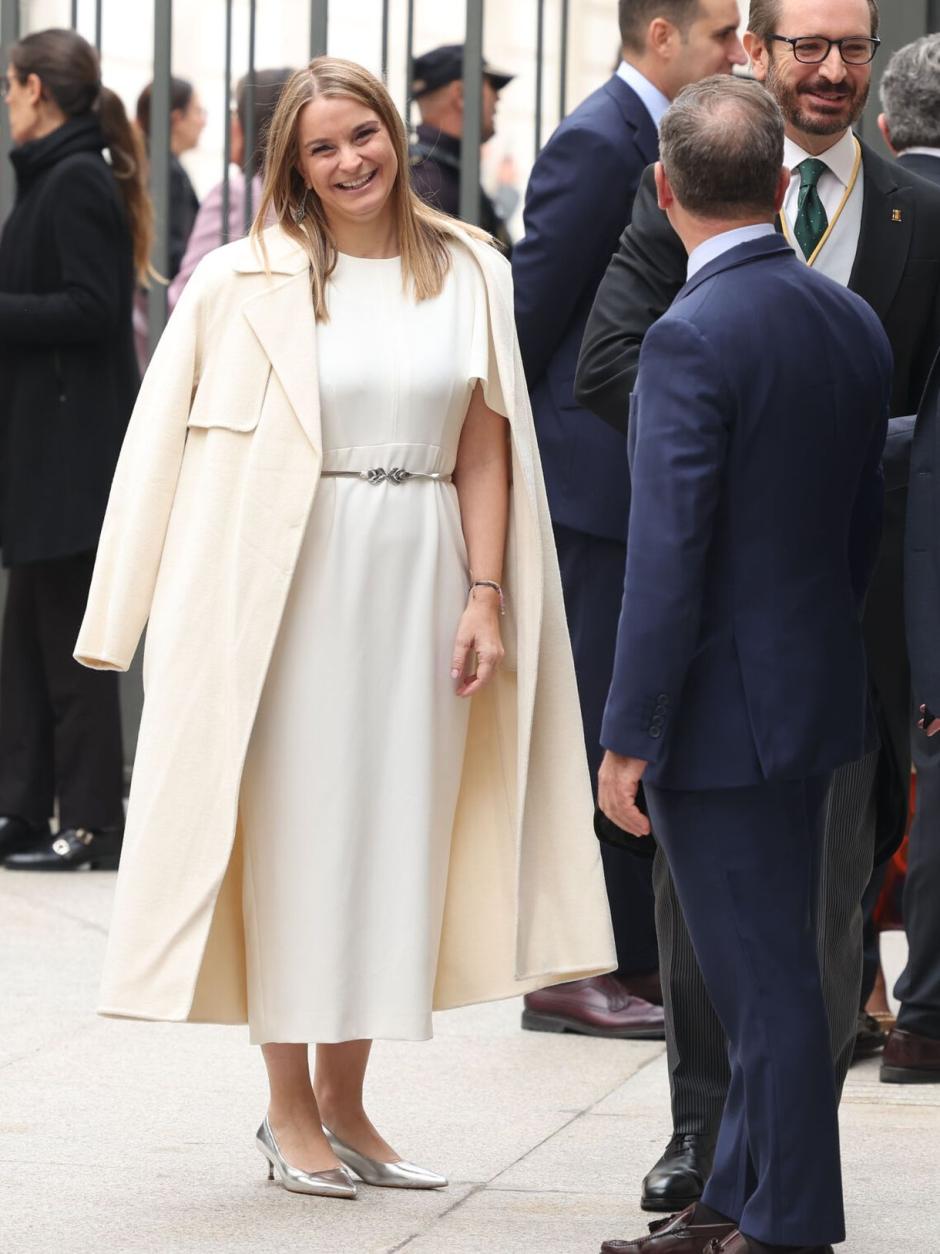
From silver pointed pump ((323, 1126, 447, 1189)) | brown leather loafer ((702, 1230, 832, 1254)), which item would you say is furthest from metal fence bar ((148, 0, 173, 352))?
brown leather loafer ((702, 1230, 832, 1254))

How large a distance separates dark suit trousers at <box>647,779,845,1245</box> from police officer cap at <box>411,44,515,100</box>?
4.09m

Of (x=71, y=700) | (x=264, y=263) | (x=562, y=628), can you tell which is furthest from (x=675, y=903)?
(x=71, y=700)

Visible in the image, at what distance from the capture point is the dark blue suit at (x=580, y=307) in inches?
188

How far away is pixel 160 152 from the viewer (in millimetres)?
7258

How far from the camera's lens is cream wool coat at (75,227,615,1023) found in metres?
3.65

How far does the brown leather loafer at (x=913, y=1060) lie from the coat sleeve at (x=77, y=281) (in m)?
3.12

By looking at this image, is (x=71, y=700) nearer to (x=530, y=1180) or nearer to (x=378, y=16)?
(x=378, y=16)

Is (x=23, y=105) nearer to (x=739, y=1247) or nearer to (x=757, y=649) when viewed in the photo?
(x=757, y=649)

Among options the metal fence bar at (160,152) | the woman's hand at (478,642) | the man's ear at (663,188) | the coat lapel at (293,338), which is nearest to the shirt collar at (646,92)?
the coat lapel at (293,338)

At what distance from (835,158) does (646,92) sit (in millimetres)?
925

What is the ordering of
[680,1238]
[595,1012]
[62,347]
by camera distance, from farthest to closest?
[62,347] < [595,1012] < [680,1238]

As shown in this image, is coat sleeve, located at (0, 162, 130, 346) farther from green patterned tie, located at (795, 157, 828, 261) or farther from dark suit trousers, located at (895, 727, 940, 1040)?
green patterned tie, located at (795, 157, 828, 261)

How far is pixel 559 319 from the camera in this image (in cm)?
481

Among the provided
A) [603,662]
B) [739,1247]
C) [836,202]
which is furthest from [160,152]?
[739,1247]
